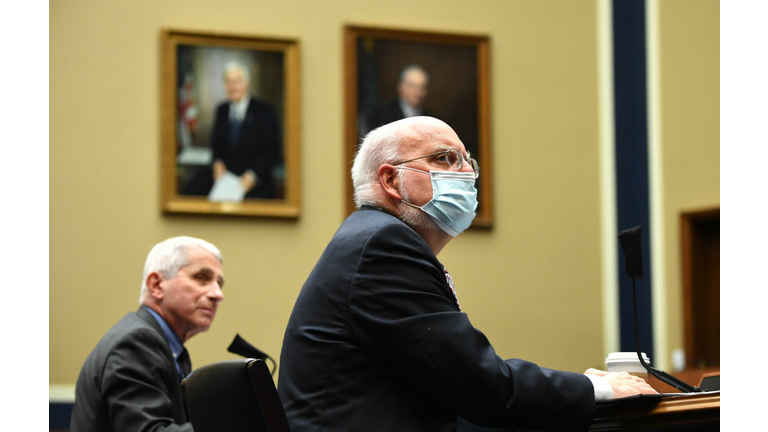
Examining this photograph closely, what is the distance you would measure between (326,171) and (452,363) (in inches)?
226

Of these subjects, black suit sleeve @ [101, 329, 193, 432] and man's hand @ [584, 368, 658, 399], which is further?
black suit sleeve @ [101, 329, 193, 432]

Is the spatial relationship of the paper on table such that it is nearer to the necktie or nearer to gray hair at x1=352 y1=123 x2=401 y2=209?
the necktie

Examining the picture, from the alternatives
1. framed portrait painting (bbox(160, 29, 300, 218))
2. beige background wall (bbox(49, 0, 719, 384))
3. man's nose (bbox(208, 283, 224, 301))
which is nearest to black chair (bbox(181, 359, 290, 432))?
man's nose (bbox(208, 283, 224, 301))

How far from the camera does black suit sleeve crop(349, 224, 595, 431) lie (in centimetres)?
225

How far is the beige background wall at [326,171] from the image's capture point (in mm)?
7414

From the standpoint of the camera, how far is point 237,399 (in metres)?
2.22

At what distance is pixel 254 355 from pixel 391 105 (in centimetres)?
479

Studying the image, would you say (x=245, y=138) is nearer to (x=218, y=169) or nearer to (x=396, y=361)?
(x=218, y=169)

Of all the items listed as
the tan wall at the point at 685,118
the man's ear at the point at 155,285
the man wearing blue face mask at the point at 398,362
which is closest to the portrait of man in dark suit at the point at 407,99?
the tan wall at the point at 685,118

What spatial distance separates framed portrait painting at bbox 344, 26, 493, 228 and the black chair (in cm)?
560

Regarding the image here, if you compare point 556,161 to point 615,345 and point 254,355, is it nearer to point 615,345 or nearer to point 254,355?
point 615,345

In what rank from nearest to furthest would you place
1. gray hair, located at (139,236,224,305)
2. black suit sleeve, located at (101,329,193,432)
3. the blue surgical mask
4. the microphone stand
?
the microphone stand → the blue surgical mask → black suit sleeve, located at (101,329,193,432) → gray hair, located at (139,236,224,305)

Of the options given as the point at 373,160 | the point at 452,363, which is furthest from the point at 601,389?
the point at 373,160

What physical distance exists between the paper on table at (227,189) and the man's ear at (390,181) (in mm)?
4941
